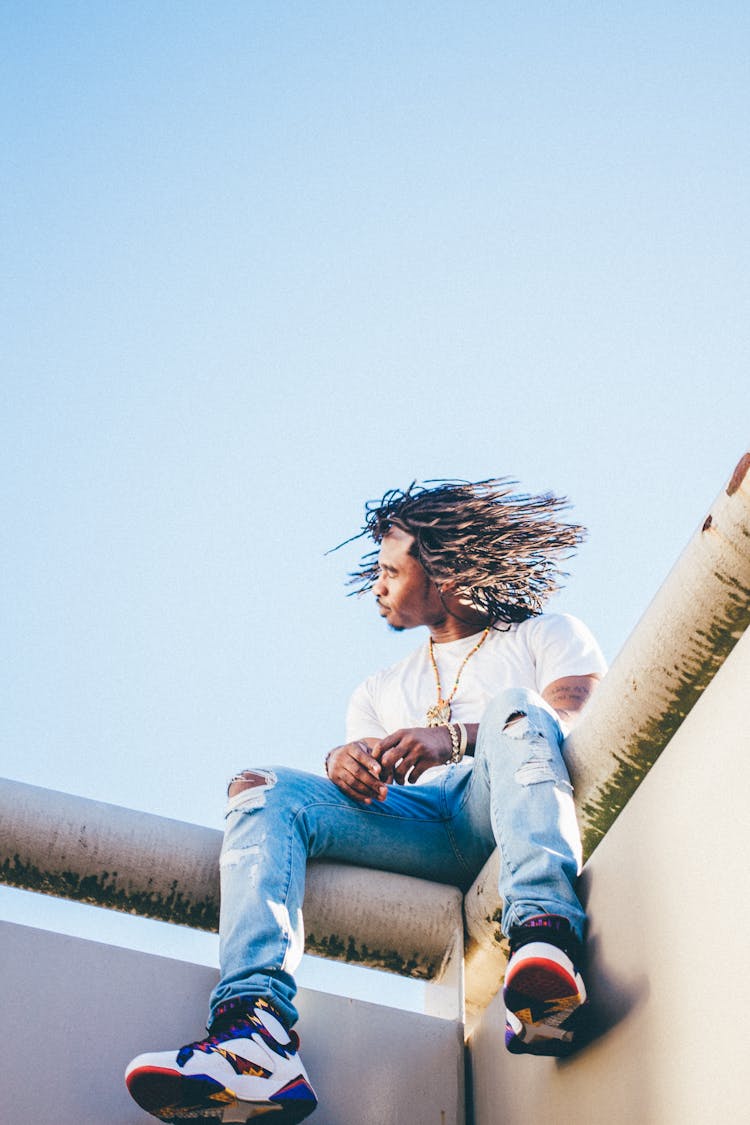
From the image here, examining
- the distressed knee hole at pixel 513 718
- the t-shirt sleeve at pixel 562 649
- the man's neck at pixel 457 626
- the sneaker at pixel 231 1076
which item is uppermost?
the man's neck at pixel 457 626

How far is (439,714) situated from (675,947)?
4.98 ft

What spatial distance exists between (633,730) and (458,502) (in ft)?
5.66

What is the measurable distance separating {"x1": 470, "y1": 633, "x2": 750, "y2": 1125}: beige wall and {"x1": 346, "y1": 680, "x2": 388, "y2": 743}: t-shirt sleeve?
1.43 meters

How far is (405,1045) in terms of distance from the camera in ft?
7.81

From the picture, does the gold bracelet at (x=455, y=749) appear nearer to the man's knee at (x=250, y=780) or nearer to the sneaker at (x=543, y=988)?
the man's knee at (x=250, y=780)

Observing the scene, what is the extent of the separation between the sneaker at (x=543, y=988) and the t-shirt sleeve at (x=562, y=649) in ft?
3.77

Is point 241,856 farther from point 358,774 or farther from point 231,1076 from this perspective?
point 231,1076

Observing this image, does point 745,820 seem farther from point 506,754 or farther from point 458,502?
point 458,502

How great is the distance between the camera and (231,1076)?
1.82 m

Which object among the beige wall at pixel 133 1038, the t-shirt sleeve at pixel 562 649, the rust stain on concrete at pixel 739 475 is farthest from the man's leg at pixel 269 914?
the rust stain on concrete at pixel 739 475

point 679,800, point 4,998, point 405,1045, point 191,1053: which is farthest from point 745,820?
point 4,998

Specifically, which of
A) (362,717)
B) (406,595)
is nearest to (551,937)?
(362,717)

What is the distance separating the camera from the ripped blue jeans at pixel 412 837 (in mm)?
2029

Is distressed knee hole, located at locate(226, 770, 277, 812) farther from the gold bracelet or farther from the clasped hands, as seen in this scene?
the gold bracelet
